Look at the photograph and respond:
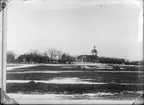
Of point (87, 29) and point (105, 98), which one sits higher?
point (87, 29)

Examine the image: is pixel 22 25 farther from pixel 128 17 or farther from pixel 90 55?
pixel 128 17

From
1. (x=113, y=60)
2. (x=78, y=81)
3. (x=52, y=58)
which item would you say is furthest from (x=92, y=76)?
(x=52, y=58)

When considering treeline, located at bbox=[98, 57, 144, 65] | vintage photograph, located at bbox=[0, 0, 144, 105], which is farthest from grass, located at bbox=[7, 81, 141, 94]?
treeline, located at bbox=[98, 57, 144, 65]

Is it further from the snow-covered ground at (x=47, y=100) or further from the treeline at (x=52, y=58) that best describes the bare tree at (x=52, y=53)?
the snow-covered ground at (x=47, y=100)

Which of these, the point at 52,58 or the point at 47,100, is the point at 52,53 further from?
the point at 47,100

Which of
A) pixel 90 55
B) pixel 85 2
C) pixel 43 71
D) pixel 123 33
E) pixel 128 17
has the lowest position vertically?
pixel 43 71

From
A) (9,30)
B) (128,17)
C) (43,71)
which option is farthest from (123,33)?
(9,30)
